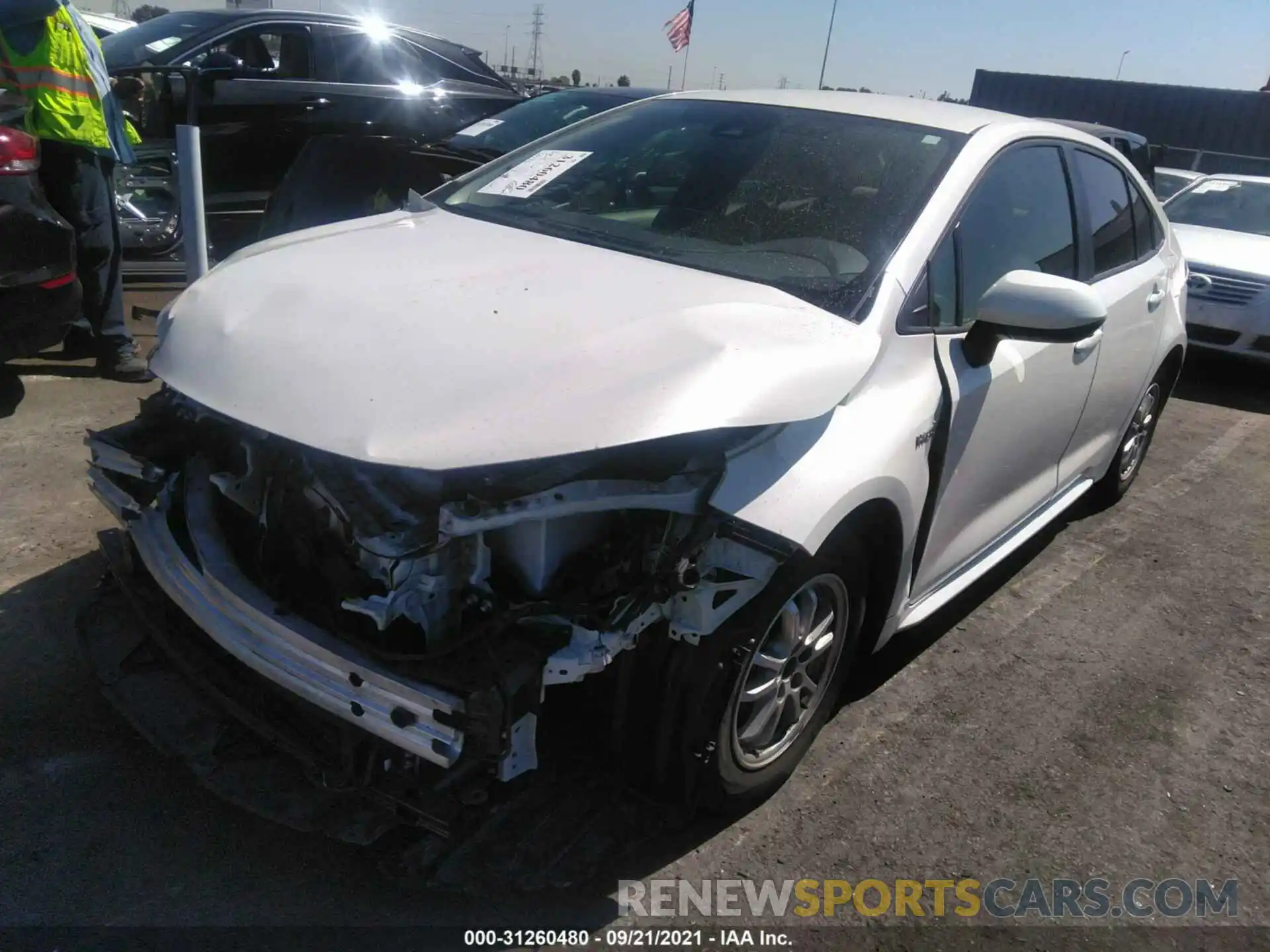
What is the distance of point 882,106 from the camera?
3270 millimetres

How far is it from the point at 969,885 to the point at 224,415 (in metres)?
2.11

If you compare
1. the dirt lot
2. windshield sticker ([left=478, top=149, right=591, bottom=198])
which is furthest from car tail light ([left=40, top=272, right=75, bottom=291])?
windshield sticker ([left=478, top=149, right=591, bottom=198])

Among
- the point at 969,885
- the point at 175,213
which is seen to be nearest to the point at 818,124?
the point at 969,885

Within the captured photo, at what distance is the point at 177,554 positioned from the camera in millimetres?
2301

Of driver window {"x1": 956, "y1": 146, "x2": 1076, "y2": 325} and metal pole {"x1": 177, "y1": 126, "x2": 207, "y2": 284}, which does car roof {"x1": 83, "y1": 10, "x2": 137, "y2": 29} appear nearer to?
metal pole {"x1": 177, "y1": 126, "x2": 207, "y2": 284}

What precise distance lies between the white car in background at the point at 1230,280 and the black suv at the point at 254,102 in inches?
236

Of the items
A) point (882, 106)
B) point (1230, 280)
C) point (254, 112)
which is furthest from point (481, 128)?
point (1230, 280)

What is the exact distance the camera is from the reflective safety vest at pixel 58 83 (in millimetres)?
4578

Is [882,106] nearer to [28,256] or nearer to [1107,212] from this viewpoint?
[1107,212]

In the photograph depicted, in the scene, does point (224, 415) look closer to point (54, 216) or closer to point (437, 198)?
point (437, 198)

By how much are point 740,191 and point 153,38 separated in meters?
5.99

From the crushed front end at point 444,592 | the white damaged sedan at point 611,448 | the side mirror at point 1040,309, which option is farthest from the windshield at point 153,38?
the side mirror at point 1040,309

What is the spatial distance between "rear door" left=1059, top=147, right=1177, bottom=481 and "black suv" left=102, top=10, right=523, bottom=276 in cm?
413

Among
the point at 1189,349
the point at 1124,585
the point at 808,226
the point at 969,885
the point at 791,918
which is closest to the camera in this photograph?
the point at 791,918
